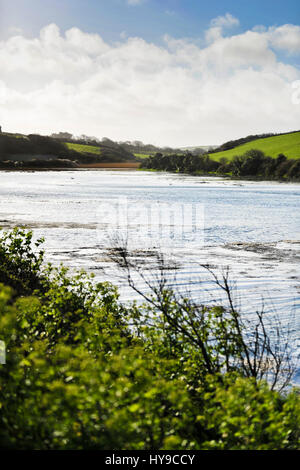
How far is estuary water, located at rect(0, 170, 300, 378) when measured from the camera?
12375 mm

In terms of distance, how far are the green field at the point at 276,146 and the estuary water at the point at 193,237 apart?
59673 millimetres

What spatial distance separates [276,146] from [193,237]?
88.6 metres

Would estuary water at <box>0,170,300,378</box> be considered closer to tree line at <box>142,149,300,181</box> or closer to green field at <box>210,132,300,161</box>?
tree line at <box>142,149,300,181</box>

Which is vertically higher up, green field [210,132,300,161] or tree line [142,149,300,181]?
green field [210,132,300,161]

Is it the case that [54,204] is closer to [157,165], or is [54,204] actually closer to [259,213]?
[259,213]

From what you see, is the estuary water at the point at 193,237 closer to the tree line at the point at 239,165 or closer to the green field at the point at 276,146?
the tree line at the point at 239,165

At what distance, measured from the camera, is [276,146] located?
100375mm

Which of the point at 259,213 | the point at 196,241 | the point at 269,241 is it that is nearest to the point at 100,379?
the point at 196,241

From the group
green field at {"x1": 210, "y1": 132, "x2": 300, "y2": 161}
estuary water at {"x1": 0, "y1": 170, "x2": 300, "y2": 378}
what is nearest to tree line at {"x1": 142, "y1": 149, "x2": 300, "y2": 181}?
green field at {"x1": 210, "y1": 132, "x2": 300, "y2": 161}

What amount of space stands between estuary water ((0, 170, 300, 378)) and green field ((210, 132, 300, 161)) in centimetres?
5967

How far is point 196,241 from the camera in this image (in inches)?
760

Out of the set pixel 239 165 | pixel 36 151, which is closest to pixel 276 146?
pixel 239 165

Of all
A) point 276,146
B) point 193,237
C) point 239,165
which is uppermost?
point 276,146

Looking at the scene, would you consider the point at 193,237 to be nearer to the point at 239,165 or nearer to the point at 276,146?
the point at 239,165
